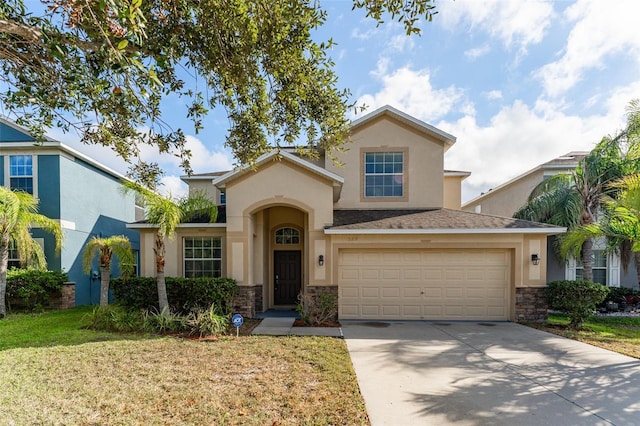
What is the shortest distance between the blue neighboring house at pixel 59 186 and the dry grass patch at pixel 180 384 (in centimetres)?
810

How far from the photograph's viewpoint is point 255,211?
1093 cm

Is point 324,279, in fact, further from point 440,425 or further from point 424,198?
point 440,425

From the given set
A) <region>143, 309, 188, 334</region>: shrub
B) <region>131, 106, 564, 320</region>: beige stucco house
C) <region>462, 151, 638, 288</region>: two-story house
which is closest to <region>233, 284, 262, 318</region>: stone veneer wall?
<region>131, 106, 564, 320</region>: beige stucco house

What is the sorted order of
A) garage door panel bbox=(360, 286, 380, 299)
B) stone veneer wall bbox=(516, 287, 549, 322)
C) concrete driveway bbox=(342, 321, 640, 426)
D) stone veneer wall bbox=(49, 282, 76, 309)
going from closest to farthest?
concrete driveway bbox=(342, 321, 640, 426)
stone veneer wall bbox=(516, 287, 549, 322)
garage door panel bbox=(360, 286, 380, 299)
stone veneer wall bbox=(49, 282, 76, 309)

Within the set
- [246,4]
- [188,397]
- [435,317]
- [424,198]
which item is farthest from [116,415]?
[424,198]

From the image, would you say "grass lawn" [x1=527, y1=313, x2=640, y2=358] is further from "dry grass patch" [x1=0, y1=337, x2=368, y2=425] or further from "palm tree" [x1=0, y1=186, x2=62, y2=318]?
"palm tree" [x1=0, y1=186, x2=62, y2=318]

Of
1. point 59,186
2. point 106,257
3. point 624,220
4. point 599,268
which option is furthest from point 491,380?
point 59,186

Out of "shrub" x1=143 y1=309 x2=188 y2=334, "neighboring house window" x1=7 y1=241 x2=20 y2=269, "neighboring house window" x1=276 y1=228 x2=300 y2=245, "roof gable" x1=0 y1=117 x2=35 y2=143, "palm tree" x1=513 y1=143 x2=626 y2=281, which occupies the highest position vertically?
"roof gable" x1=0 y1=117 x2=35 y2=143

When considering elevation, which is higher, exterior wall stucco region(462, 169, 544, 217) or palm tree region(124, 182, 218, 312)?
exterior wall stucco region(462, 169, 544, 217)

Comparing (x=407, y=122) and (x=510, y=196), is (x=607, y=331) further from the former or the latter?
(x=407, y=122)

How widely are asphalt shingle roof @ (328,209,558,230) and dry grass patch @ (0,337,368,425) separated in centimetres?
462

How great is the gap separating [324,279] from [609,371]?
7136 millimetres

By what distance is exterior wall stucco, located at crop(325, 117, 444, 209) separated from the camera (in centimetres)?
1287

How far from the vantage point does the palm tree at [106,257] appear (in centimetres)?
981
